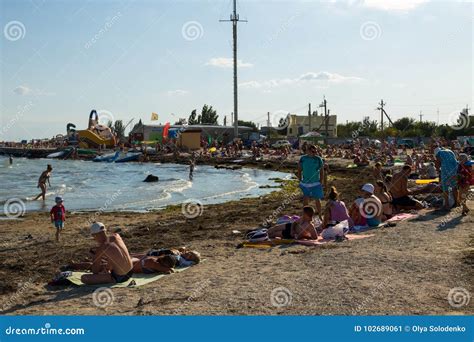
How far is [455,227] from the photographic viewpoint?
34.9ft

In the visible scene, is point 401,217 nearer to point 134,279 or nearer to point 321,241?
point 321,241

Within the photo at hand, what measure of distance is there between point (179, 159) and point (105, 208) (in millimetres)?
36041

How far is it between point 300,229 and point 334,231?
2.10ft

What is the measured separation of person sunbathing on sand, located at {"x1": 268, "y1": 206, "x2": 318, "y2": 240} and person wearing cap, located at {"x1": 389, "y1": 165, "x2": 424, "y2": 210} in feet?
12.9

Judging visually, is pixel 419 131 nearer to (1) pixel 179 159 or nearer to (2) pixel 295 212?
(1) pixel 179 159

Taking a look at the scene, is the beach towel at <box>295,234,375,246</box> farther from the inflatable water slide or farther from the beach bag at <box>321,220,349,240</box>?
the inflatable water slide

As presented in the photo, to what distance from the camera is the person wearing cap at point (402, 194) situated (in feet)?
42.9

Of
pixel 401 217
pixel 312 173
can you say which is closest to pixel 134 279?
pixel 312 173

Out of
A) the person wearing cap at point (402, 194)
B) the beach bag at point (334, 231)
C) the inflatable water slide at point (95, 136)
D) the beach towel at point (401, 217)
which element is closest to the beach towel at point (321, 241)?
the beach bag at point (334, 231)

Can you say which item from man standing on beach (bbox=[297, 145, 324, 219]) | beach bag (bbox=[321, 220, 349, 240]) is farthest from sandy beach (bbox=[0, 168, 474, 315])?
man standing on beach (bbox=[297, 145, 324, 219])

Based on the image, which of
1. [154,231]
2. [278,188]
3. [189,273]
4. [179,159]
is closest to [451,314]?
[189,273]

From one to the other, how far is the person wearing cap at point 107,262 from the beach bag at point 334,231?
3.85m

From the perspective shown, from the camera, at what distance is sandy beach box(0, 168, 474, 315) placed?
625cm

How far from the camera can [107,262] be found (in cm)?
776
